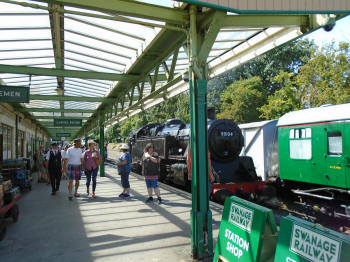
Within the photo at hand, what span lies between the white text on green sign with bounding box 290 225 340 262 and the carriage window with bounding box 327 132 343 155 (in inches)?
230

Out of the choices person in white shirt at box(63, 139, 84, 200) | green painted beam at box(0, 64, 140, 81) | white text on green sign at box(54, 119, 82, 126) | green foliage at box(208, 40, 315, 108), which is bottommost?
person in white shirt at box(63, 139, 84, 200)

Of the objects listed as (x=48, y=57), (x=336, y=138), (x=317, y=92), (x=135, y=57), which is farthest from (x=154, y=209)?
(x=317, y=92)

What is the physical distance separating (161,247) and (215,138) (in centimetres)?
528

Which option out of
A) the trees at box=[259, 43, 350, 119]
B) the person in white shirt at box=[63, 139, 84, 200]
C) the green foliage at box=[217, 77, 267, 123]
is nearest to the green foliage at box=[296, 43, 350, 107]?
the trees at box=[259, 43, 350, 119]

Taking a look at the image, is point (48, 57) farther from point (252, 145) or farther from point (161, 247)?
point (252, 145)

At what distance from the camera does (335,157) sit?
25.7ft

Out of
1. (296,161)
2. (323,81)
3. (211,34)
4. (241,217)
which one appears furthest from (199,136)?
(323,81)

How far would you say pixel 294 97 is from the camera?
61.7ft

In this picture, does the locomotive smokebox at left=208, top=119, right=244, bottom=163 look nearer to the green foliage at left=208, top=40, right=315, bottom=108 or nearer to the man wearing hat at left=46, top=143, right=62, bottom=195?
the man wearing hat at left=46, top=143, right=62, bottom=195

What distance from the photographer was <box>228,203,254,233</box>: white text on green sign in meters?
3.39

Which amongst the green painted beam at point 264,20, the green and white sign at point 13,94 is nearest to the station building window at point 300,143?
the green painted beam at point 264,20

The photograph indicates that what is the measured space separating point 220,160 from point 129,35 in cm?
508

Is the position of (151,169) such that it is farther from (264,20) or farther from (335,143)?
(335,143)

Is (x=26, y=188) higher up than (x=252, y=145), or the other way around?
(x=252, y=145)
